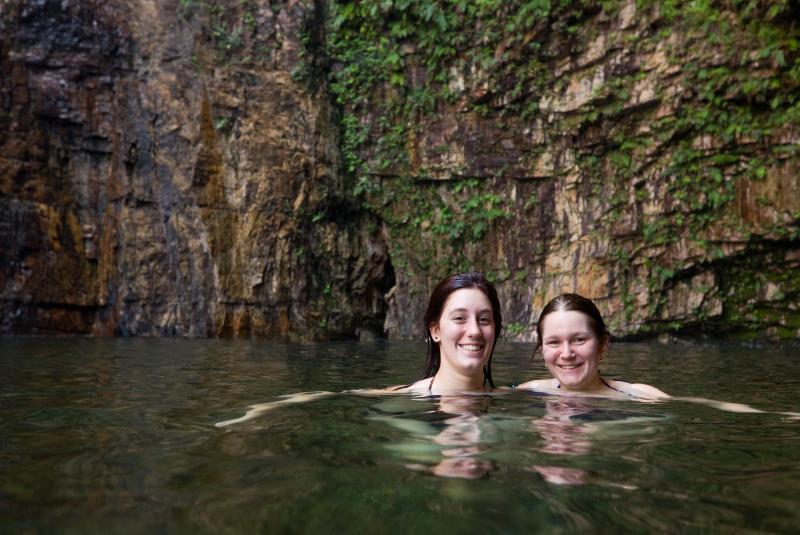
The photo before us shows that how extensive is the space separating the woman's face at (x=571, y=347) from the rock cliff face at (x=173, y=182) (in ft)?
43.4

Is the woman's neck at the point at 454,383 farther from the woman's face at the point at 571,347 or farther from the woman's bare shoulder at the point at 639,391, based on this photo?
the woman's bare shoulder at the point at 639,391

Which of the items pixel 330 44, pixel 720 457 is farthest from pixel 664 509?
pixel 330 44

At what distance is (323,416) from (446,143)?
14.0 meters

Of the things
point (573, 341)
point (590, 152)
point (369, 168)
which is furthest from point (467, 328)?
point (369, 168)

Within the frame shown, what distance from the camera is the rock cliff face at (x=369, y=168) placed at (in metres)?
14.0

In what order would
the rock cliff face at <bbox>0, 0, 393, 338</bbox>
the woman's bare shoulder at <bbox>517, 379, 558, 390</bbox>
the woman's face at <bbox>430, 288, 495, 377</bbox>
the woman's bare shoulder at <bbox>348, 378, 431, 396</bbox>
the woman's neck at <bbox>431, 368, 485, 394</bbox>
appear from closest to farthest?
the woman's face at <bbox>430, 288, 495, 377</bbox>, the woman's neck at <bbox>431, 368, 485, 394</bbox>, the woman's bare shoulder at <bbox>348, 378, 431, 396</bbox>, the woman's bare shoulder at <bbox>517, 379, 558, 390</bbox>, the rock cliff face at <bbox>0, 0, 393, 338</bbox>

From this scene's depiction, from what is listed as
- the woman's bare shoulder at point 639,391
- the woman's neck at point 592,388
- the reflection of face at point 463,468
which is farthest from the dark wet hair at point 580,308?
the reflection of face at point 463,468

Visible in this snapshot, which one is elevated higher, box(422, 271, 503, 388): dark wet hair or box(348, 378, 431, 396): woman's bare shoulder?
box(422, 271, 503, 388): dark wet hair

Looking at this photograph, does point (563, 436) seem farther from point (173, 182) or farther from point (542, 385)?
point (173, 182)

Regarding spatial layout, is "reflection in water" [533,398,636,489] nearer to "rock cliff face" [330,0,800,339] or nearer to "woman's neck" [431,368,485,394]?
"woman's neck" [431,368,485,394]

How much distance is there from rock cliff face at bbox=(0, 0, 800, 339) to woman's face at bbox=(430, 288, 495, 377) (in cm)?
1158

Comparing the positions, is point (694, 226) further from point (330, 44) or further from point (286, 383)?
point (286, 383)

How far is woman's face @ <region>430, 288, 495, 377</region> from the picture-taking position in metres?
3.68

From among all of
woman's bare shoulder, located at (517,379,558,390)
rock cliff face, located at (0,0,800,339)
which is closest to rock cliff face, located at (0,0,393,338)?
rock cliff face, located at (0,0,800,339)
